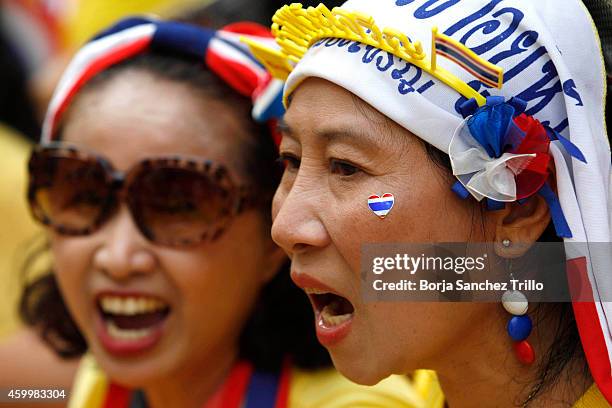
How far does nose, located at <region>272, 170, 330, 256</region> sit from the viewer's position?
195 cm

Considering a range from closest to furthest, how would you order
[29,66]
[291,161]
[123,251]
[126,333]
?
[291,161]
[123,251]
[126,333]
[29,66]

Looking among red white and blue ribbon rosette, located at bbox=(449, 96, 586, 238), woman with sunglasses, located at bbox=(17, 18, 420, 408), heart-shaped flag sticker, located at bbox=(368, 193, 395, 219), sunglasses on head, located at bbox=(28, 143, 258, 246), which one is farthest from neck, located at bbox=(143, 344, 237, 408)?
red white and blue ribbon rosette, located at bbox=(449, 96, 586, 238)

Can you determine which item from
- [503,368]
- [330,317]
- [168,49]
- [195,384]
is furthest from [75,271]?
[503,368]

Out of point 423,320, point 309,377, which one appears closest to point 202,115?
point 309,377

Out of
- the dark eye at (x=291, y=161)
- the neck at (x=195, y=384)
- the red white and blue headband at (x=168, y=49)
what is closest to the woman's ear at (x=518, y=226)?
the dark eye at (x=291, y=161)

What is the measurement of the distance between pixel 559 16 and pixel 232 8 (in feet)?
8.04

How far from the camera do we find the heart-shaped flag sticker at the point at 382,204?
1.91 metres

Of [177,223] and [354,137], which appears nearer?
[354,137]

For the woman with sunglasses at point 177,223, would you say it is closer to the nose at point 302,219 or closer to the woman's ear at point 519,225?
the nose at point 302,219

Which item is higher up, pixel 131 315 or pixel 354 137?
pixel 354 137

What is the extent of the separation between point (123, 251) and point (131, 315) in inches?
9.4

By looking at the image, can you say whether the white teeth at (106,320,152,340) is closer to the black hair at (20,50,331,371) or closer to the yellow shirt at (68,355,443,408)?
the black hair at (20,50,331,371)

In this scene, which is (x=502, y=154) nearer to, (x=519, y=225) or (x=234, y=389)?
(x=519, y=225)

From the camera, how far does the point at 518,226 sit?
1.96 metres
